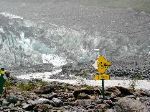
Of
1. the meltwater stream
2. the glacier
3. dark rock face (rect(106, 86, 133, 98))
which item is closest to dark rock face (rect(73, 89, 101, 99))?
dark rock face (rect(106, 86, 133, 98))

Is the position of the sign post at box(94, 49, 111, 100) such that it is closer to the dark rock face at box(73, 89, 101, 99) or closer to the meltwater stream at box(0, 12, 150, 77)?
the dark rock face at box(73, 89, 101, 99)

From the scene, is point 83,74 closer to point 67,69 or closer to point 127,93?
point 67,69

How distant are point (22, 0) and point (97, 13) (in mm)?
22655

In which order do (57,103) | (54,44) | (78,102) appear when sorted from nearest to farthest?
1. (57,103)
2. (78,102)
3. (54,44)

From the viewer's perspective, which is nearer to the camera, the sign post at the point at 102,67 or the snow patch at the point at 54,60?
the sign post at the point at 102,67

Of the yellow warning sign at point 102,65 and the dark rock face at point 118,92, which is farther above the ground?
the yellow warning sign at point 102,65

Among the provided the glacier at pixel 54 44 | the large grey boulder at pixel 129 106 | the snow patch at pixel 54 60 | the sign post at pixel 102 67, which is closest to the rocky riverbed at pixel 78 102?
the large grey boulder at pixel 129 106

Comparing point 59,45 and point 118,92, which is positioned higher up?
point 59,45

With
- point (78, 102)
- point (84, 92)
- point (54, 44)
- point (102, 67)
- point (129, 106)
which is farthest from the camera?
point (54, 44)

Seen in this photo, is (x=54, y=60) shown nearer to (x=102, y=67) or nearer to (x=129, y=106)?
(x=102, y=67)

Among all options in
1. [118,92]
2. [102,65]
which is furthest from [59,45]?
[102,65]

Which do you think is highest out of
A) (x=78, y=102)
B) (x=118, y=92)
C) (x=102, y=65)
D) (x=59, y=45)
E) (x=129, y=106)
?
(x=59, y=45)

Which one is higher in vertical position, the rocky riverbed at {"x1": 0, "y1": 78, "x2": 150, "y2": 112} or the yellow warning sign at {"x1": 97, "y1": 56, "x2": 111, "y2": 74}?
the yellow warning sign at {"x1": 97, "y1": 56, "x2": 111, "y2": 74}

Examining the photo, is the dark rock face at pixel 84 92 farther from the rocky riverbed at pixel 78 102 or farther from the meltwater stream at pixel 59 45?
the meltwater stream at pixel 59 45
